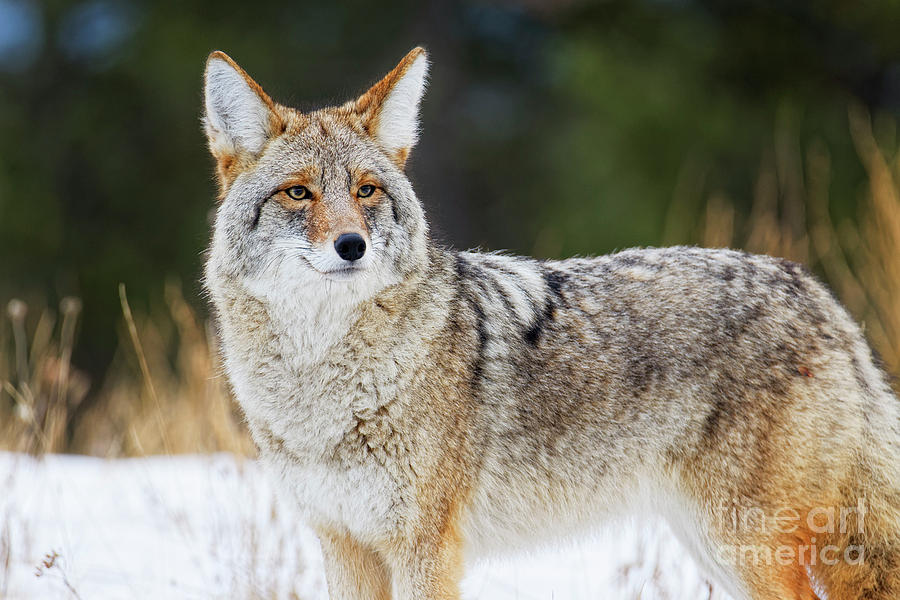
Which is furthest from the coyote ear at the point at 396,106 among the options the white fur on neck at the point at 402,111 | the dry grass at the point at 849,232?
the dry grass at the point at 849,232

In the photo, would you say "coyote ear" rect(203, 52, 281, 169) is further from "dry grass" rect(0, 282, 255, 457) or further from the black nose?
"dry grass" rect(0, 282, 255, 457)

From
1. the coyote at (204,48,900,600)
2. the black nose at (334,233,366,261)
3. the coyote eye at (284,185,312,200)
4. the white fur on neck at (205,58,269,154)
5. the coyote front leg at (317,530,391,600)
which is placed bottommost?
the coyote front leg at (317,530,391,600)

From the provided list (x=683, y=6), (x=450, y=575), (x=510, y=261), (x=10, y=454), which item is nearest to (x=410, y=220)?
(x=510, y=261)

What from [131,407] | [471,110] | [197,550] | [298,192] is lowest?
[197,550]

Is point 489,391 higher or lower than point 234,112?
lower

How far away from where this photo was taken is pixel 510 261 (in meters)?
4.46

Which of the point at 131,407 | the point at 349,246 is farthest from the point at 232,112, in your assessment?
the point at 131,407

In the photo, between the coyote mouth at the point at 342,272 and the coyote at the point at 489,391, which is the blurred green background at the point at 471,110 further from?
the coyote mouth at the point at 342,272

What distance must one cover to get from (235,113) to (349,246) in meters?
0.85

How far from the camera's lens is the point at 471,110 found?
16.8 meters

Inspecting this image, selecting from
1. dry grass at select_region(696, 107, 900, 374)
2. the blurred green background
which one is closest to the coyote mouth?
dry grass at select_region(696, 107, 900, 374)

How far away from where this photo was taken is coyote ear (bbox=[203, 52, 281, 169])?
391 centimetres

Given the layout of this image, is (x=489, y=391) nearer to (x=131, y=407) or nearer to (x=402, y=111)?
(x=402, y=111)

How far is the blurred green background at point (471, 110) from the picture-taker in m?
12.2
